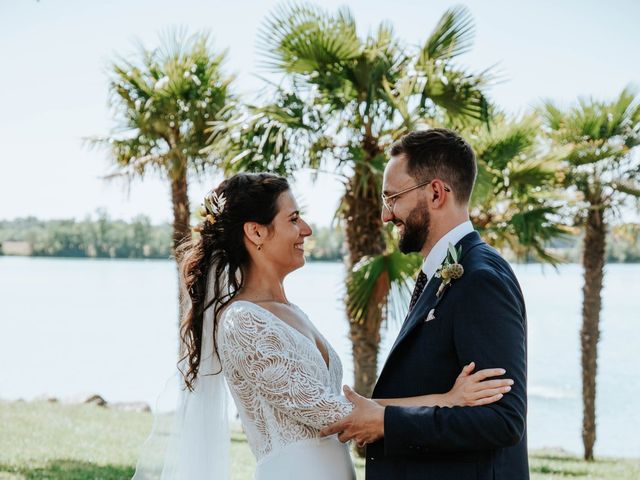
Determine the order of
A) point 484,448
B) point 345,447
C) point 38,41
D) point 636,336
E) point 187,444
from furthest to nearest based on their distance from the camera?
1. point 636,336
2. point 38,41
3. point 187,444
4. point 345,447
5. point 484,448

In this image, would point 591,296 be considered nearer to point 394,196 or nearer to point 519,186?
point 519,186

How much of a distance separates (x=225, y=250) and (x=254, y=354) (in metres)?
0.57

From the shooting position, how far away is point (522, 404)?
262 cm

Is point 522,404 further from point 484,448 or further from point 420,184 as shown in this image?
point 420,184

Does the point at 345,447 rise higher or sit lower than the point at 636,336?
higher

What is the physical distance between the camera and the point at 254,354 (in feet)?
9.91

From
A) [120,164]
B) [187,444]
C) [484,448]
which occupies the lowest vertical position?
[187,444]

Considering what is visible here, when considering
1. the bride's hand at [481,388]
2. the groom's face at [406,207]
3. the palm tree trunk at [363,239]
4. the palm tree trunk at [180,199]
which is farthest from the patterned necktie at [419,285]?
the palm tree trunk at [180,199]

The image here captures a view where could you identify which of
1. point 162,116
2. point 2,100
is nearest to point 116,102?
point 162,116

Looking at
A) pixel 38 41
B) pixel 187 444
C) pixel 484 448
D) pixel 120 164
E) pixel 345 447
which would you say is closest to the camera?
pixel 484 448

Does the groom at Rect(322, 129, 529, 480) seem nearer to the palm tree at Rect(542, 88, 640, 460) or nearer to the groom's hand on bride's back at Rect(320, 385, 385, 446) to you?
the groom's hand on bride's back at Rect(320, 385, 385, 446)

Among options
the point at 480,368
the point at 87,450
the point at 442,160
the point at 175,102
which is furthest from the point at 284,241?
the point at 175,102

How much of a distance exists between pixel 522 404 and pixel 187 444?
1571 millimetres

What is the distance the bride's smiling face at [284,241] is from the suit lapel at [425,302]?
663 mm
